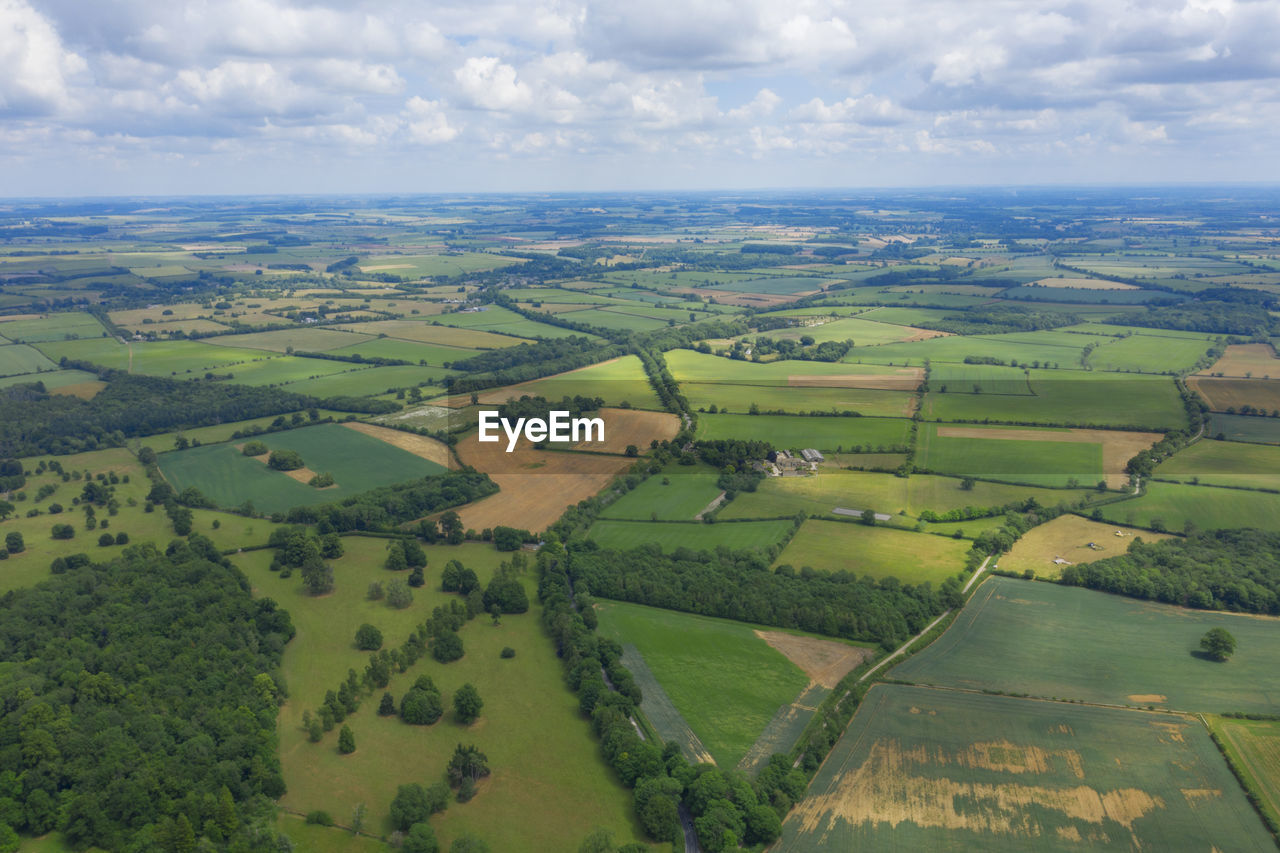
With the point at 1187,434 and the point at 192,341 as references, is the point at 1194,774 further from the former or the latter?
the point at 192,341

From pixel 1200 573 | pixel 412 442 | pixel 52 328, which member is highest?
pixel 52 328

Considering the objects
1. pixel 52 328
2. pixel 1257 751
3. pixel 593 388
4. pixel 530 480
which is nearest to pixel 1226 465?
pixel 1257 751

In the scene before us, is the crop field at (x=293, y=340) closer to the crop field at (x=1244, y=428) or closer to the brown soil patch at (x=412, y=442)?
the brown soil patch at (x=412, y=442)

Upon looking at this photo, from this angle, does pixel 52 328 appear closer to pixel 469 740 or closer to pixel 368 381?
pixel 368 381

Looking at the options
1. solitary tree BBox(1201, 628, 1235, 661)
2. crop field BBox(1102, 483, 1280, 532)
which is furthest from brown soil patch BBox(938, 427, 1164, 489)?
solitary tree BBox(1201, 628, 1235, 661)

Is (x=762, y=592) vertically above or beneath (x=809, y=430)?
beneath

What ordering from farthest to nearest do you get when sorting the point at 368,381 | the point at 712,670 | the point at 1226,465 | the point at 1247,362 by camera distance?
the point at 1247,362
the point at 368,381
the point at 1226,465
the point at 712,670
